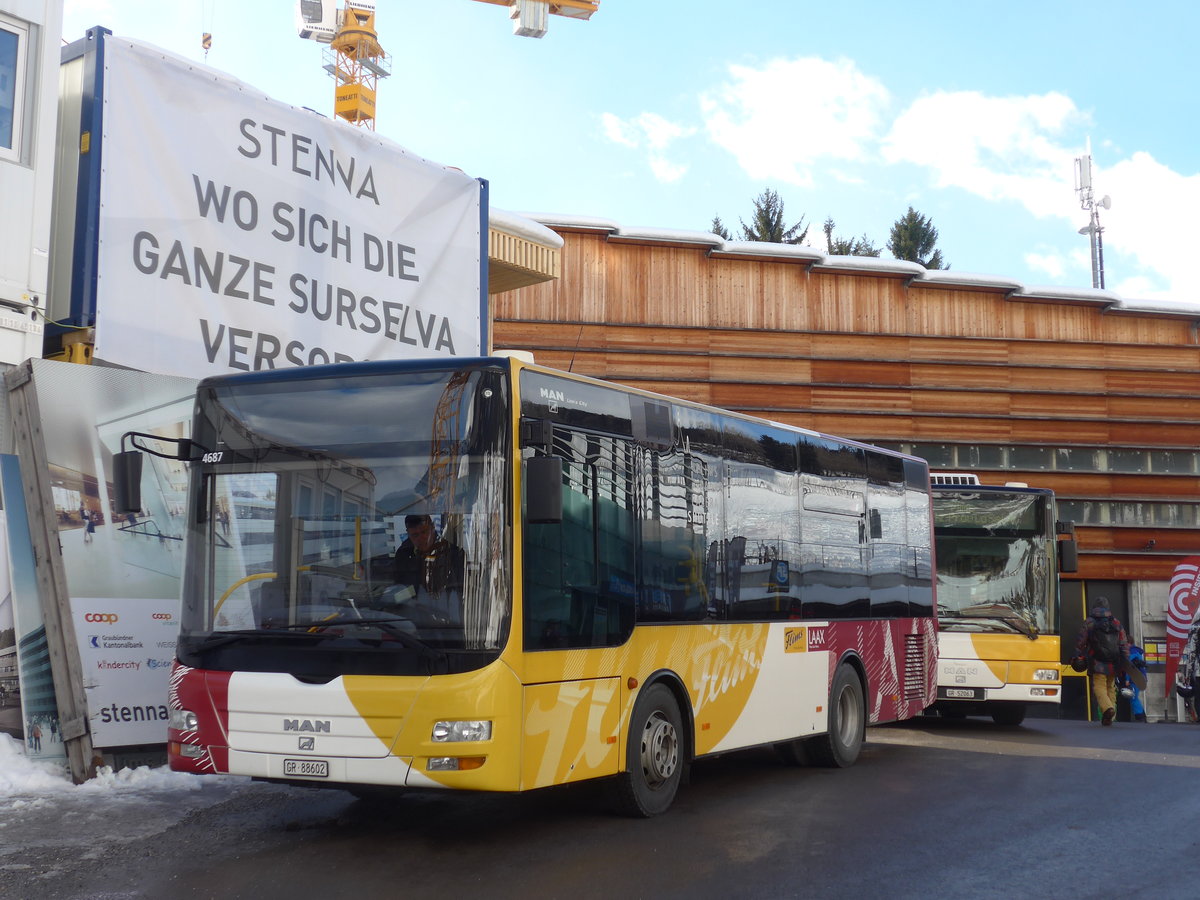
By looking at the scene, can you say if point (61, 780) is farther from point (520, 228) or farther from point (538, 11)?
point (538, 11)

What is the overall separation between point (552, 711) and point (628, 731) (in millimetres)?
876

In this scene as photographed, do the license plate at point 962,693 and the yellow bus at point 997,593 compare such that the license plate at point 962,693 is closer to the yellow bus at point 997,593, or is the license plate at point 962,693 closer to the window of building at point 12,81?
the yellow bus at point 997,593

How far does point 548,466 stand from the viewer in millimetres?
7332

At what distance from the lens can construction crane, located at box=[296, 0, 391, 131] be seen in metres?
69.0

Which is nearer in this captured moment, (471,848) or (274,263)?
A: (471,848)

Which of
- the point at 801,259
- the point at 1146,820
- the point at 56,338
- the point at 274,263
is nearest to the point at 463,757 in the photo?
the point at 1146,820

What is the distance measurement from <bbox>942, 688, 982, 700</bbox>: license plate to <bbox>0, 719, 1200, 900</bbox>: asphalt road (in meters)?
5.25

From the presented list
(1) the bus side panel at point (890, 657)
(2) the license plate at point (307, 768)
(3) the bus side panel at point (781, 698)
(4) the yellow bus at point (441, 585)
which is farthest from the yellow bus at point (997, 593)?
(2) the license plate at point (307, 768)

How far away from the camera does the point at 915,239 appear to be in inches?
1791

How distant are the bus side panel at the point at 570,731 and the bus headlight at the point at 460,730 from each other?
32 centimetres

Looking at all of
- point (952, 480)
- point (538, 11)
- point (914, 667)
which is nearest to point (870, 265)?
point (952, 480)

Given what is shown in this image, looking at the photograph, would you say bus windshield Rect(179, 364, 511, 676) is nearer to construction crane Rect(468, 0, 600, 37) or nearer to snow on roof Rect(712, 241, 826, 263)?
snow on roof Rect(712, 241, 826, 263)

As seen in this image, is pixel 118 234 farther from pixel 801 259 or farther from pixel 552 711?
pixel 801 259

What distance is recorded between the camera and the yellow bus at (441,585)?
729 cm
